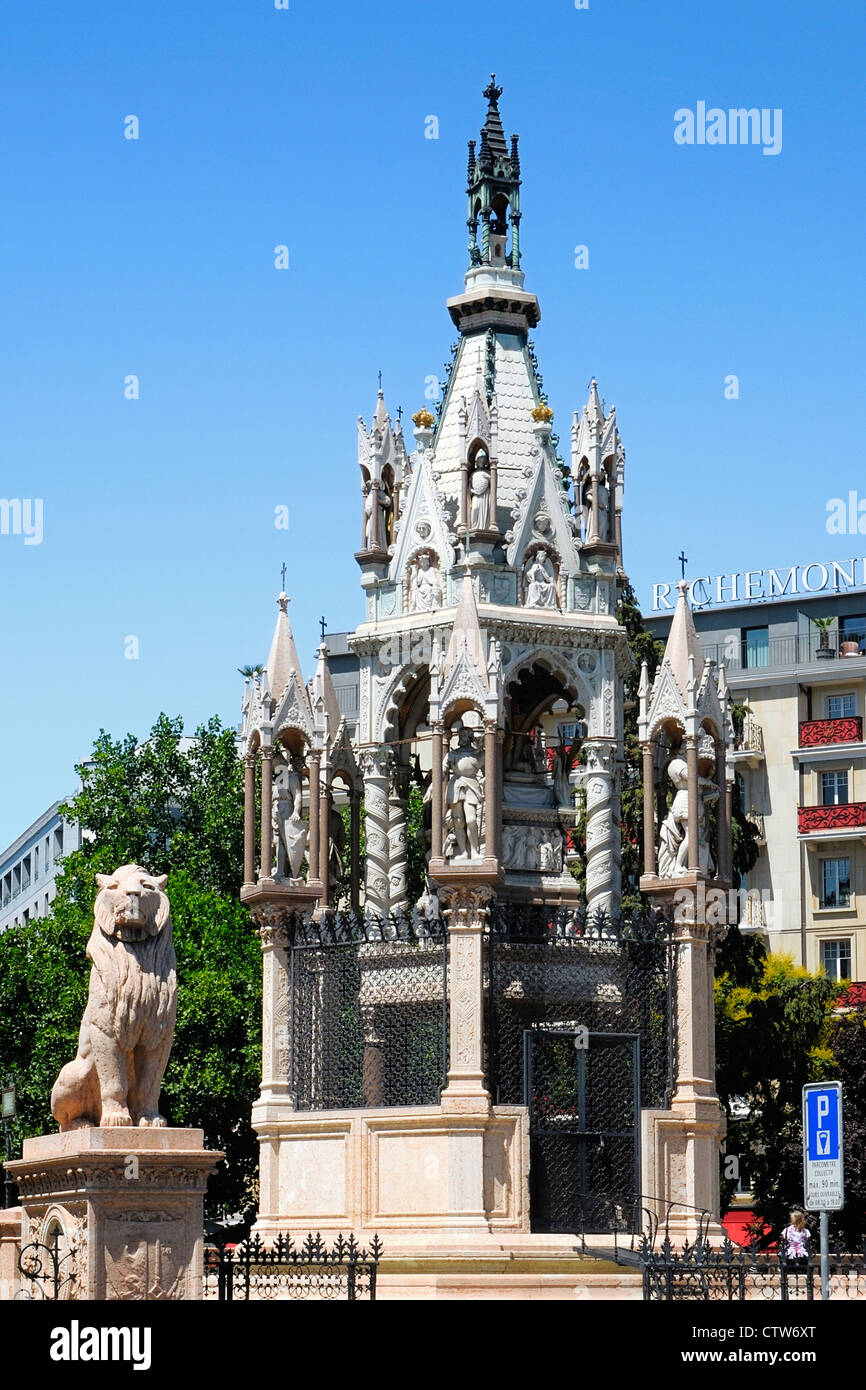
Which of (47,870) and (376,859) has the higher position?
(47,870)

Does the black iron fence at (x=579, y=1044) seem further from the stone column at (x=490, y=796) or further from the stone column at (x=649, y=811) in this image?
the stone column at (x=490, y=796)

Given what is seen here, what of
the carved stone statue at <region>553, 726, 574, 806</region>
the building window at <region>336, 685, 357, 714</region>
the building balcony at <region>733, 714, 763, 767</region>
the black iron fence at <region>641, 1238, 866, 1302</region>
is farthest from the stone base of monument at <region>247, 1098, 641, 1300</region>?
the building window at <region>336, 685, 357, 714</region>

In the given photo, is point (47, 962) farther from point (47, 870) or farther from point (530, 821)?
point (47, 870)

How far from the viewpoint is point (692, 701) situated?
1225 inches

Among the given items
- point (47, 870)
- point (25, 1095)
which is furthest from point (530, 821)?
point (47, 870)

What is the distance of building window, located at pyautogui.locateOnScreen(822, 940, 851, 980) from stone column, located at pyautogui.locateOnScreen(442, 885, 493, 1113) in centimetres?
4525

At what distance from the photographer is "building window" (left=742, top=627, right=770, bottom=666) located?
80562 millimetres

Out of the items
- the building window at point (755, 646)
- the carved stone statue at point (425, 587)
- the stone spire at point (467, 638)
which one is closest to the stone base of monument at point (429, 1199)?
the stone spire at point (467, 638)

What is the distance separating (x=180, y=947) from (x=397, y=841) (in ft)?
71.5

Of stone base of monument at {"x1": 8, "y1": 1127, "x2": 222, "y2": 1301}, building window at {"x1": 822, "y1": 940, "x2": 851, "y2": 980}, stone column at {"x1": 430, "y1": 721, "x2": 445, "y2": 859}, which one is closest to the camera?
stone base of monument at {"x1": 8, "y1": 1127, "x2": 222, "y2": 1301}

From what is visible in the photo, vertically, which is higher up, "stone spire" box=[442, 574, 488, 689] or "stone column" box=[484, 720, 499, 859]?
"stone spire" box=[442, 574, 488, 689]

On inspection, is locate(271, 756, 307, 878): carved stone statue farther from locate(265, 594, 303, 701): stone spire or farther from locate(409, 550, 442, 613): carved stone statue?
locate(409, 550, 442, 613): carved stone statue
